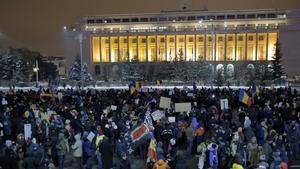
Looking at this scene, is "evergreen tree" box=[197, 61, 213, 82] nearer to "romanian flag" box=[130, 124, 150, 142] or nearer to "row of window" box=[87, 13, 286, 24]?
"row of window" box=[87, 13, 286, 24]

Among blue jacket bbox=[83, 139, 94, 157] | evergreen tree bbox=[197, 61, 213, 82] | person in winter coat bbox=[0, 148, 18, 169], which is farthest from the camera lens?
evergreen tree bbox=[197, 61, 213, 82]

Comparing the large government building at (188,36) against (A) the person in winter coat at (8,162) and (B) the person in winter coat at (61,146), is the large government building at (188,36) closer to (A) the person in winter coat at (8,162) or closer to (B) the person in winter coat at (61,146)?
(B) the person in winter coat at (61,146)

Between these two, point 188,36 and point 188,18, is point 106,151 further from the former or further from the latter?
point 188,18

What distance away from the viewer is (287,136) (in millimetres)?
12352

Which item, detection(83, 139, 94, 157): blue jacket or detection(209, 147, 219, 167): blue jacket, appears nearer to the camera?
detection(209, 147, 219, 167): blue jacket

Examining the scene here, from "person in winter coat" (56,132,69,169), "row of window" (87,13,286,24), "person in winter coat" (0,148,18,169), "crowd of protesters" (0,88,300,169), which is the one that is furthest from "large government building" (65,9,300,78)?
"person in winter coat" (0,148,18,169)

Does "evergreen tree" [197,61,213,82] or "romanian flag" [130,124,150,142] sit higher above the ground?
"evergreen tree" [197,61,213,82]

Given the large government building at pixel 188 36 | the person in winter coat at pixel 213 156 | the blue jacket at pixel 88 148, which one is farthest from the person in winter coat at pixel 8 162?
the large government building at pixel 188 36

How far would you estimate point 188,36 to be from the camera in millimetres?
84750

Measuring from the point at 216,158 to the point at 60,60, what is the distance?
431 feet

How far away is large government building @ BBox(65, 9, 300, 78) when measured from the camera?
81500 mm

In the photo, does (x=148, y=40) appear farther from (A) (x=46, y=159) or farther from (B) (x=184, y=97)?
(A) (x=46, y=159)

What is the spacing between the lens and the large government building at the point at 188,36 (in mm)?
81500

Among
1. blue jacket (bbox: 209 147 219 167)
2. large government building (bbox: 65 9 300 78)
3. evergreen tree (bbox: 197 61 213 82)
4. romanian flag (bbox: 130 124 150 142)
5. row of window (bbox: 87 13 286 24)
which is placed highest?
row of window (bbox: 87 13 286 24)
